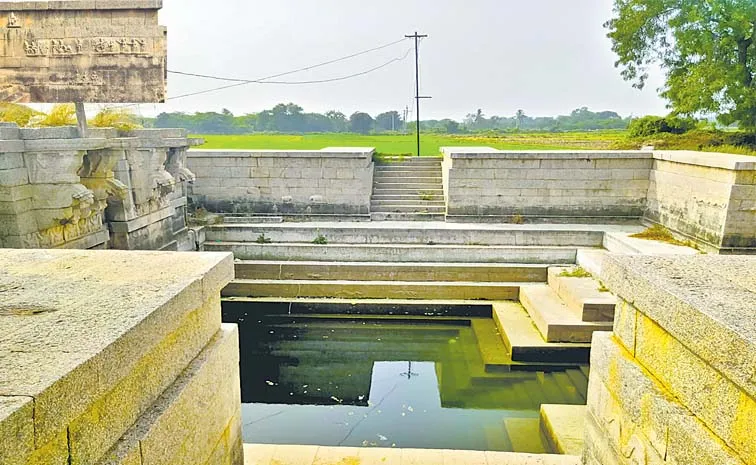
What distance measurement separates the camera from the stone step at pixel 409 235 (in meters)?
9.65

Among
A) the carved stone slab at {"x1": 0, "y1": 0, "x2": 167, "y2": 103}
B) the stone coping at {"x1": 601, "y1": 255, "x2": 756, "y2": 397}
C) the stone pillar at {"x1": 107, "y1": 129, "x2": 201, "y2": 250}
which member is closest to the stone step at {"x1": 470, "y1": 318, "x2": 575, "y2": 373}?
the stone coping at {"x1": 601, "y1": 255, "x2": 756, "y2": 397}

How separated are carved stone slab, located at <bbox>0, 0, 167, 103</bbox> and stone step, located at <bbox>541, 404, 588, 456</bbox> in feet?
21.8

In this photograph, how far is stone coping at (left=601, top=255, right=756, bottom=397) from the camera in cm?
177

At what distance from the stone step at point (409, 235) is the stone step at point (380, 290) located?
1.38 meters

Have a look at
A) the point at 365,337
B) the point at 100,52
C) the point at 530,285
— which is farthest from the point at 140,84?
the point at 530,285

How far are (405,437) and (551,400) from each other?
1811 mm

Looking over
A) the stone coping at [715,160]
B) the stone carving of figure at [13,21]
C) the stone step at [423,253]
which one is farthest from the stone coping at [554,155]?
the stone carving of figure at [13,21]

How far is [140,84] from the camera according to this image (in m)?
7.61

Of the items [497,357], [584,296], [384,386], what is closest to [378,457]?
[384,386]

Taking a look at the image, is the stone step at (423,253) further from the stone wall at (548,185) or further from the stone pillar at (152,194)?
the stone wall at (548,185)

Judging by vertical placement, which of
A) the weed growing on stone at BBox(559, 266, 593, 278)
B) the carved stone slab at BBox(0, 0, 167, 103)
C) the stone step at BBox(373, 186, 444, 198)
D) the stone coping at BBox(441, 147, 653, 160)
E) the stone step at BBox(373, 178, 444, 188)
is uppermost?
the carved stone slab at BBox(0, 0, 167, 103)

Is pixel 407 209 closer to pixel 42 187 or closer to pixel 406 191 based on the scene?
pixel 406 191

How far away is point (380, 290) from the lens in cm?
845

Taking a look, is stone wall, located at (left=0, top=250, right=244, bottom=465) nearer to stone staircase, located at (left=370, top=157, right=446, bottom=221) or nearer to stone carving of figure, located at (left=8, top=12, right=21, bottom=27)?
stone carving of figure, located at (left=8, top=12, right=21, bottom=27)
